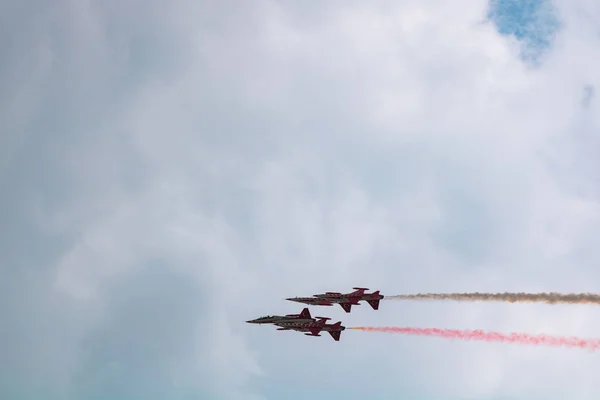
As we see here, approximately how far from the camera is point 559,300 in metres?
175

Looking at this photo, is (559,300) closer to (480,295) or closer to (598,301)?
(598,301)

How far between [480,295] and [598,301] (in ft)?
109

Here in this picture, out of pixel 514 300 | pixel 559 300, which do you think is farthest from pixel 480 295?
pixel 559 300

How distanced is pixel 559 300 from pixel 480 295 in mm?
23913

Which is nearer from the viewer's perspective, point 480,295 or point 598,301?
point 598,301

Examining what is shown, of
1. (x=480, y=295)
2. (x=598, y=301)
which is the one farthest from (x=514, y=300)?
(x=598, y=301)

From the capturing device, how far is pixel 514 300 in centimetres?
18688

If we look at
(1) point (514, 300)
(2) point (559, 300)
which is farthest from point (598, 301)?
(1) point (514, 300)

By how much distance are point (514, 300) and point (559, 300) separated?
13.7 m

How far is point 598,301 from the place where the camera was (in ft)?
549

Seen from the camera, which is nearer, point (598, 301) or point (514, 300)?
point (598, 301)

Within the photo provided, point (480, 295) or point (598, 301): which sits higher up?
point (480, 295)

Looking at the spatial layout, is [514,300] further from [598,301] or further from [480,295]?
[598,301]
